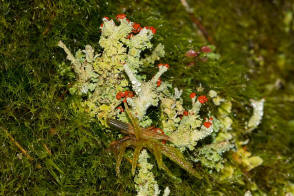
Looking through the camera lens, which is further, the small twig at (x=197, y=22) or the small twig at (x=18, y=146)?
the small twig at (x=197, y=22)

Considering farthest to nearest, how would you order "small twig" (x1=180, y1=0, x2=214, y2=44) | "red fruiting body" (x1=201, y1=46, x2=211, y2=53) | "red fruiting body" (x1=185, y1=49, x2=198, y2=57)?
"small twig" (x1=180, y1=0, x2=214, y2=44) < "red fruiting body" (x1=201, y1=46, x2=211, y2=53) < "red fruiting body" (x1=185, y1=49, x2=198, y2=57)

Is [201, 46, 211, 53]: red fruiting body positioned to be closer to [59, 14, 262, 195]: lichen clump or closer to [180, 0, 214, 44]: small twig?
[180, 0, 214, 44]: small twig

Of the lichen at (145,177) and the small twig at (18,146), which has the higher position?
the small twig at (18,146)

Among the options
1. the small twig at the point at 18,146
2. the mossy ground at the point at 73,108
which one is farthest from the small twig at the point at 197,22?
the small twig at the point at 18,146

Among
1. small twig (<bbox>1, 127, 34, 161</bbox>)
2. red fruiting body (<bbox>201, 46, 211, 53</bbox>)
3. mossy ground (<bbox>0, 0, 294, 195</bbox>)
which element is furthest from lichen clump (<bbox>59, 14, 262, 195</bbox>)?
red fruiting body (<bbox>201, 46, 211, 53</bbox>)

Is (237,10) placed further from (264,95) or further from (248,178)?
(248,178)

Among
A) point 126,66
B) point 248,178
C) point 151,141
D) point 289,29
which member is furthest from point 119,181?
point 289,29

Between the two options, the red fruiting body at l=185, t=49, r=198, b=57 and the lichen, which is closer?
the lichen

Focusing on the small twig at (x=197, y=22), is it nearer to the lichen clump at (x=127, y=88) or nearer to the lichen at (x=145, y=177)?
the lichen clump at (x=127, y=88)
